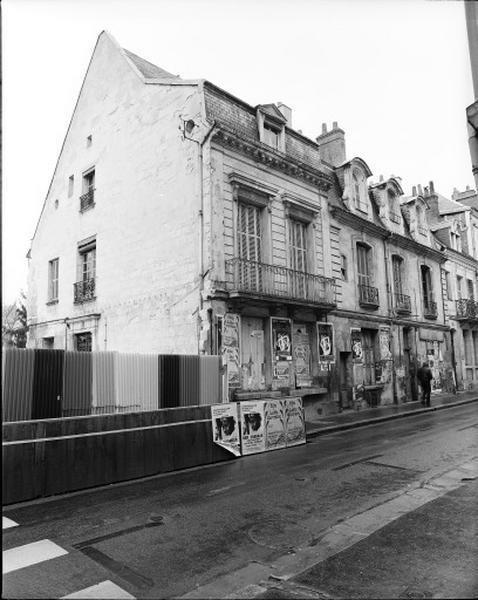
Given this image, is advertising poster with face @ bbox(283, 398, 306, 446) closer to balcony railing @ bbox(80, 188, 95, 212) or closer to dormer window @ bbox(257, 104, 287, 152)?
dormer window @ bbox(257, 104, 287, 152)

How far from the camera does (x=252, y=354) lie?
47.2 ft

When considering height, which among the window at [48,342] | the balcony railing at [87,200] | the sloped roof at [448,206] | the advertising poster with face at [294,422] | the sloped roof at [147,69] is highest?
the sloped roof at [147,69]

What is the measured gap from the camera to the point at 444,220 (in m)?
28.3

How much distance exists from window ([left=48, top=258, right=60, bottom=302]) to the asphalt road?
44.0 feet

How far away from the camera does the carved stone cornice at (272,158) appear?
14172mm

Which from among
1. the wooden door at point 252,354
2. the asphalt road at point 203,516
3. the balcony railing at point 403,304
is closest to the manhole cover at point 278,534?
the asphalt road at point 203,516

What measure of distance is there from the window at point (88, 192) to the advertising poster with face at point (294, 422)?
1163 cm

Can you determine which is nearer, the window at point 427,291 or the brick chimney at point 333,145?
the brick chimney at point 333,145

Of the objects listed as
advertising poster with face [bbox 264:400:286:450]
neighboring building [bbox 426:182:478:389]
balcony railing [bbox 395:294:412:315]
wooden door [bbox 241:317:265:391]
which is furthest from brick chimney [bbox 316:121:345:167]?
advertising poster with face [bbox 264:400:286:450]

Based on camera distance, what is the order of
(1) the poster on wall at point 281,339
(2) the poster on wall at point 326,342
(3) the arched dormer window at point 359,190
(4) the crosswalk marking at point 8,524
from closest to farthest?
(4) the crosswalk marking at point 8,524 < (1) the poster on wall at point 281,339 < (2) the poster on wall at point 326,342 < (3) the arched dormer window at point 359,190

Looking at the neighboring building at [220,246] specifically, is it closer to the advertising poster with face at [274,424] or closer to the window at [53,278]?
the window at [53,278]

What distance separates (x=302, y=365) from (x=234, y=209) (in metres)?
5.73

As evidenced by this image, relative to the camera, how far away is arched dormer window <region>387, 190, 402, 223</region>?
22612 millimetres

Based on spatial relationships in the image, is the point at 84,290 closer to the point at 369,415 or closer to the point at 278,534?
the point at 369,415
